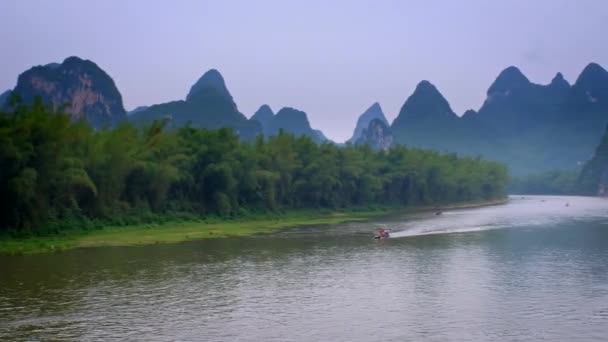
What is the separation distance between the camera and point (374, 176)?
181ft

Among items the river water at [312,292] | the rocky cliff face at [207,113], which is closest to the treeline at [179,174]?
the river water at [312,292]

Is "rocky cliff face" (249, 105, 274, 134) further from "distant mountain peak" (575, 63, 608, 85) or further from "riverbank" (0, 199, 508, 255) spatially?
"riverbank" (0, 199, 508, 255)

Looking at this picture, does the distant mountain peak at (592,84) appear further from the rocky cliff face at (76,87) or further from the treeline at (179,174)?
the rocky cliff face at (76,87)

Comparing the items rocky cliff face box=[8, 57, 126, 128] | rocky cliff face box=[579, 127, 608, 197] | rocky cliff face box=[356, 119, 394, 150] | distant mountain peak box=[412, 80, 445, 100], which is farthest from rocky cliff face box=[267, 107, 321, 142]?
rocky cliff face box=[8, 57, 126, 128]

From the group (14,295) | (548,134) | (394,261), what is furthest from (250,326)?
(548,134)

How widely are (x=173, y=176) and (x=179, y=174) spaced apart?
188 centimetres

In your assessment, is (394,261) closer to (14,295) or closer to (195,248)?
(195,248)

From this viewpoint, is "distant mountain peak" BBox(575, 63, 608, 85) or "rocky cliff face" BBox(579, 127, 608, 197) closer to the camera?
"rocky cliff face" BBox(579, 127, 608, 197)

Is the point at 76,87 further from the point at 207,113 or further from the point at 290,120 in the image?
the point at 290,120

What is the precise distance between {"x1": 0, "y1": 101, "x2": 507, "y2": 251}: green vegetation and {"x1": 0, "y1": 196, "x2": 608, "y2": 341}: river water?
4059 millimetres

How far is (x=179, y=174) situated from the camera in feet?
114

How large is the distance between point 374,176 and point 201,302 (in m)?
42.3

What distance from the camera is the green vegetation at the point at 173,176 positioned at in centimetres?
2453

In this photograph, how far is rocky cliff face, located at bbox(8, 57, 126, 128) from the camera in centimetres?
7550
